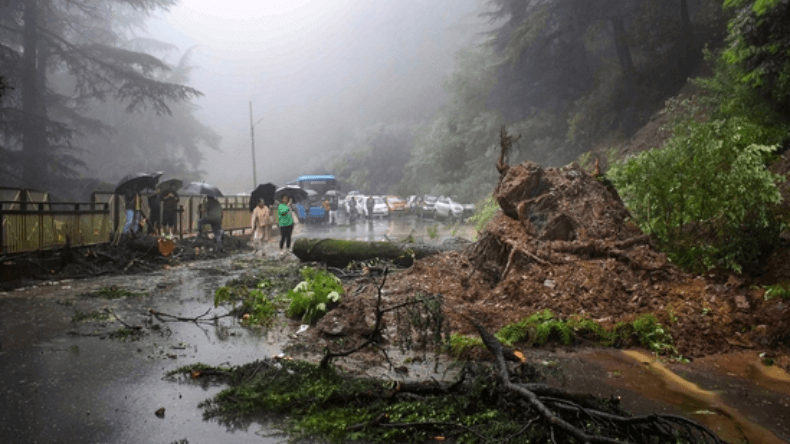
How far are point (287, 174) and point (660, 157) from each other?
104 m

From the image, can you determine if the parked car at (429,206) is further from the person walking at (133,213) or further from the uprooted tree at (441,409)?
the uprooted tree at (441,409)

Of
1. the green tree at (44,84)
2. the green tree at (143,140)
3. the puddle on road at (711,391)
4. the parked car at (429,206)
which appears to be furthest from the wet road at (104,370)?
the green tree at (143,140)

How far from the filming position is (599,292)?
6938mm

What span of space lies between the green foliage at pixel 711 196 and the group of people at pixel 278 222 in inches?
458

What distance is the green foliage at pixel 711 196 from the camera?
677 centimetres

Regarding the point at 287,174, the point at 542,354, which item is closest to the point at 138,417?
the point at 542,354

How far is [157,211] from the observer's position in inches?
728

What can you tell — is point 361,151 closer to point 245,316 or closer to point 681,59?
point 681,59

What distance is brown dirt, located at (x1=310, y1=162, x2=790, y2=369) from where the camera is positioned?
19.7 ft

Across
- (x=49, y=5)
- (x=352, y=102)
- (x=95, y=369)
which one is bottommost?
(x=95, y=369)

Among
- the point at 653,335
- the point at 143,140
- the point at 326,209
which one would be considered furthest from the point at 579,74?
the point at 143,140

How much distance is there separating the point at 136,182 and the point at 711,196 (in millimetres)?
18724

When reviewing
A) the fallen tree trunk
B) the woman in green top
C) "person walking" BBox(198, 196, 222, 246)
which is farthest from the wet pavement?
"person walking" BBox(198, 196, 222, 246)

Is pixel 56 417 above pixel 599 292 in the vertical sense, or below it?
below
